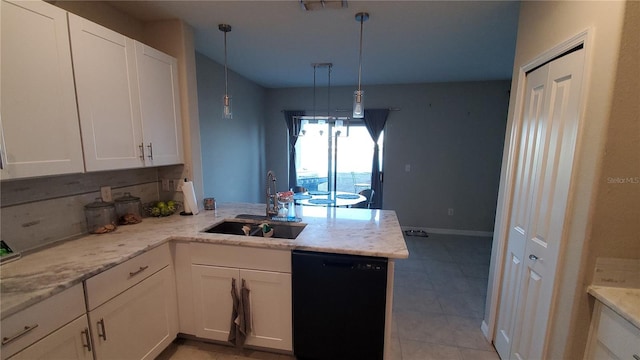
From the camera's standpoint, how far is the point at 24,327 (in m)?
1.01

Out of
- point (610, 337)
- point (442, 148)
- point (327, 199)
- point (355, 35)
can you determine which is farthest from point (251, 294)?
point (442, 148)

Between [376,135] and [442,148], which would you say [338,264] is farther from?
[442,148]

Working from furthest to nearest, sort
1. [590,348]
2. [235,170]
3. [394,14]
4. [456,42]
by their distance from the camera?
[235,170]
[456,42]
[394,14]
[590,348]

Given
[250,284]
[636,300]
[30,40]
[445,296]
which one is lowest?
[445,296]

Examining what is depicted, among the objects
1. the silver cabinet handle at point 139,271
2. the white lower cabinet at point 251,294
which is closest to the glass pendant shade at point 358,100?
the white lower cabinet at point 251,294

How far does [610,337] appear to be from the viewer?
1.05 meters

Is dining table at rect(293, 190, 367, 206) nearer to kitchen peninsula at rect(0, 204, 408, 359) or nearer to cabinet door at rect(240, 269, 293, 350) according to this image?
kitchen peninsula at rect(0, 204, 408, 359)

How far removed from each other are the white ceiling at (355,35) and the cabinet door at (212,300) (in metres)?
1.98

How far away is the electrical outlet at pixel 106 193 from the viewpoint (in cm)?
188

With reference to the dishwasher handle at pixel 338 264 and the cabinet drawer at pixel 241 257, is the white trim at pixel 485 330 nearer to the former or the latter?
the dishwasher handle at pixel 338 264

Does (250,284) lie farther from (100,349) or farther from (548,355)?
(548,355)

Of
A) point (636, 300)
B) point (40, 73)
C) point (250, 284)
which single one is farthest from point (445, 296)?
point (40, 73)

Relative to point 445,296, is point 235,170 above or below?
above

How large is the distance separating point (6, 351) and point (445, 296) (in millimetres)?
3041
